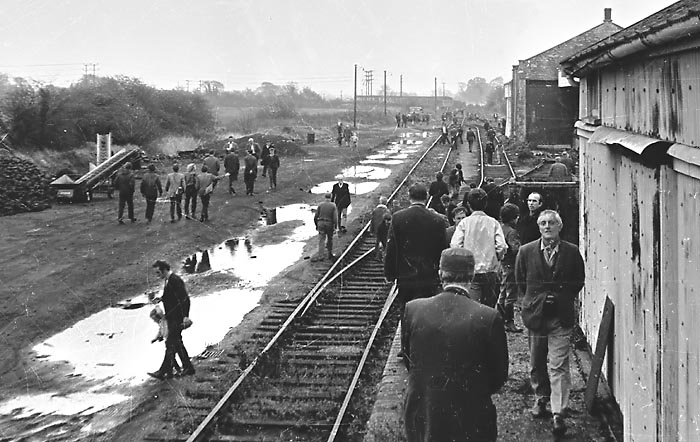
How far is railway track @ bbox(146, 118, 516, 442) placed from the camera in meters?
7.33

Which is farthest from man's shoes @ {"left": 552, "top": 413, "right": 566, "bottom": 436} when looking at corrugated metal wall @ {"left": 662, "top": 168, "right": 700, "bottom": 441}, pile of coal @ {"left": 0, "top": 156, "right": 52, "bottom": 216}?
pile of coal @ {"left": 0, "top": 156, "right": 52, "bottom": 216}

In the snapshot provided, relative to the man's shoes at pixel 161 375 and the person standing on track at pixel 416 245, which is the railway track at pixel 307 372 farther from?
the person standing on track at pixel 416 245

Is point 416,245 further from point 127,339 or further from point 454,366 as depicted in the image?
point 127,339

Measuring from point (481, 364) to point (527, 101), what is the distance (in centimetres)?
3877

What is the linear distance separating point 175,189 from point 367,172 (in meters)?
15.7

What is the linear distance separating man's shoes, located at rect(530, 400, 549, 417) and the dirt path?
3.78 m

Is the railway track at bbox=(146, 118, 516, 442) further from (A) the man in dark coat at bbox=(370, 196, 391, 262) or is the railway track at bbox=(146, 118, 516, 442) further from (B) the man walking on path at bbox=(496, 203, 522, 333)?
(B) the man walking on path at bbox=(496, 203, 522, 333)

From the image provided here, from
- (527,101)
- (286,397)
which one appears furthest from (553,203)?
(527,101)

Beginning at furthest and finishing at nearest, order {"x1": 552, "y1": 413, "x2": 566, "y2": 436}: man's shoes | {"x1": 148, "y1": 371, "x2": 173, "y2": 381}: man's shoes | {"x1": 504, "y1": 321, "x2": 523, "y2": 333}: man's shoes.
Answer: {"x1": 504, "y1": 321, "x2": 523, "y2": 333}: man's shoes
{"x1": 148, "y1": 371, "x2": 173, "y2": 381}: man's shoes
{"x1": 552, "y1": 413, "x2": 566, "y2": 436}: man's shoes

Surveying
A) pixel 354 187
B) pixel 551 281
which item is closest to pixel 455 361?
pixel 551 281

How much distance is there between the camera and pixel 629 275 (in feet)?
19.1

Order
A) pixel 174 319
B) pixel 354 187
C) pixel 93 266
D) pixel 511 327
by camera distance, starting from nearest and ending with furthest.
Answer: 1. pixel 174 319
2. pixel 511 327
3. pixel 93 266
4. pixel 354 187

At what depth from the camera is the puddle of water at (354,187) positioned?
27.3m

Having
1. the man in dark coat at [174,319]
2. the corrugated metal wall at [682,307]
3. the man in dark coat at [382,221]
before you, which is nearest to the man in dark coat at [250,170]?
the man in dark coat at [382,221]
